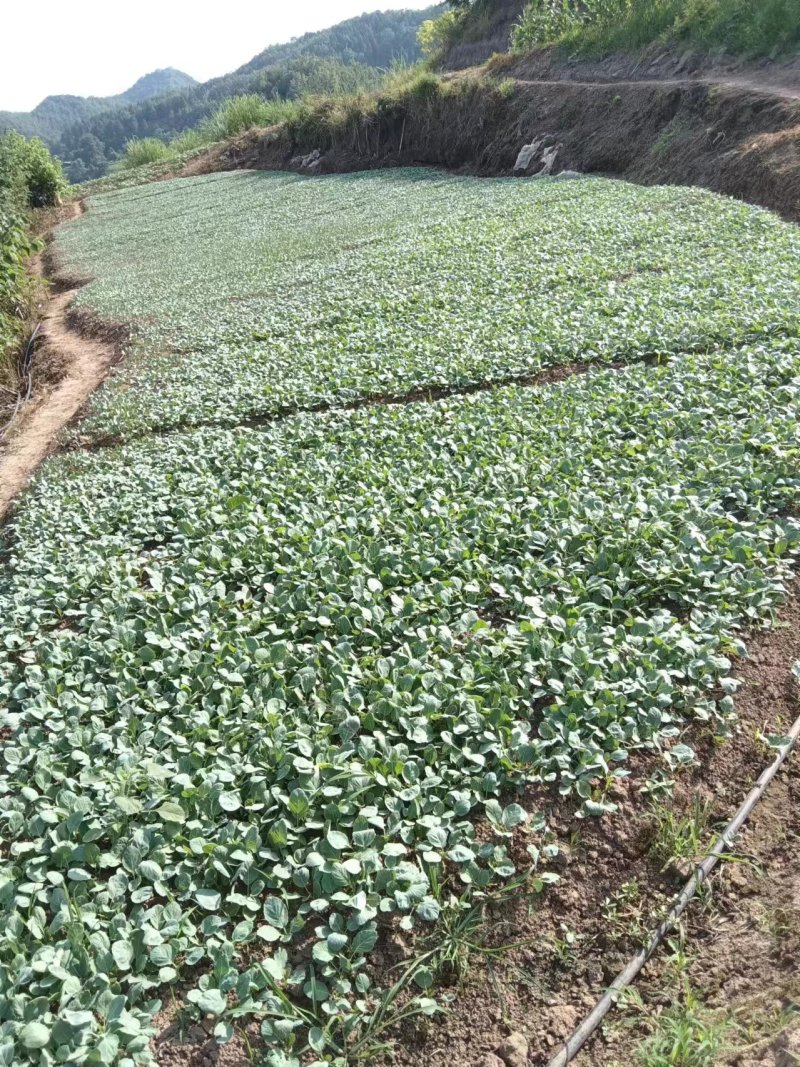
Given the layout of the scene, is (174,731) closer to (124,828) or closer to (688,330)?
(124,828)

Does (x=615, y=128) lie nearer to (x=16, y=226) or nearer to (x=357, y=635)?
(x=16, y=226)

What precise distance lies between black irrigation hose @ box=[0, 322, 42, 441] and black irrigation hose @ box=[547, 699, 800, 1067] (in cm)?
997

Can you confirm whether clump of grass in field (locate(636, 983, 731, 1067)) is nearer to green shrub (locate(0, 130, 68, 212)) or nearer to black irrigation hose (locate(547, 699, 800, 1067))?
black irrigation hose (locate(547, 699, 800, 1067))

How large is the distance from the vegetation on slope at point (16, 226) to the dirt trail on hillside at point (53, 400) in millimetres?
608

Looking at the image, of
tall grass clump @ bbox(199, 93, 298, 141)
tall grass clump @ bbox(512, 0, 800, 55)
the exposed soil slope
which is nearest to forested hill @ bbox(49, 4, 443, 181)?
tall grass clump @ bbox(199, 93, 298, 141)

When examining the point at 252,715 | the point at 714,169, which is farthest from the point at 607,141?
the point at 252,715

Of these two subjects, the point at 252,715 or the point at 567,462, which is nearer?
the point at 252,715

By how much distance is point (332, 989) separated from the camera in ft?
8.79

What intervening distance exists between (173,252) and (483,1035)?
20.3 metres

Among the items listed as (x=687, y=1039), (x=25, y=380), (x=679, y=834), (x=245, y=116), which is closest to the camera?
(x=687, y=1039)

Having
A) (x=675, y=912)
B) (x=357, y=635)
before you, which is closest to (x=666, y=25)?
(x=357, y=635)

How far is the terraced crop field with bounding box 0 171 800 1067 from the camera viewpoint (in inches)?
112

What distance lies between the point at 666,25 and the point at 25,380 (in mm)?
20868

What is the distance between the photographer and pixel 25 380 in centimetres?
1257
